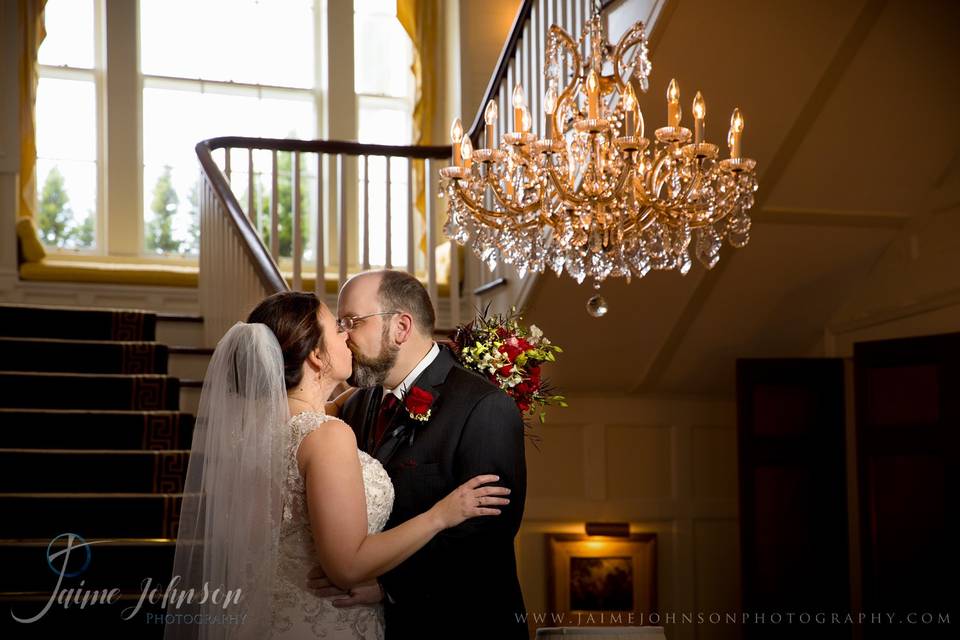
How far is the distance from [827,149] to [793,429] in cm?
197

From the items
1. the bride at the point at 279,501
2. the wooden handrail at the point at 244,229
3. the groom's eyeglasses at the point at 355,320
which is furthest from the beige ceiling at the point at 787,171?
the bride at the point at 279,501

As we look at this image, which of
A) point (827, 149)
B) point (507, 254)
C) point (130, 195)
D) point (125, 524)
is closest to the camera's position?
point (507, 254)

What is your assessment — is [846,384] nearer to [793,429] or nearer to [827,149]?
[793,429]

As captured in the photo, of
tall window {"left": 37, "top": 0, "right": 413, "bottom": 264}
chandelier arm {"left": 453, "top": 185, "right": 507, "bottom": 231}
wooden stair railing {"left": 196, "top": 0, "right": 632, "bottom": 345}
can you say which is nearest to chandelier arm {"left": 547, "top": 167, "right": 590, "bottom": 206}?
chandelier arm {"left": 453, "top": 185, "right": 507, "bottom": 231}

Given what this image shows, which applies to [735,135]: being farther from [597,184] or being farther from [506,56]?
[506,56]

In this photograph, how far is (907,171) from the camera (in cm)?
536

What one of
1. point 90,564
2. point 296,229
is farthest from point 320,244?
point 90,564

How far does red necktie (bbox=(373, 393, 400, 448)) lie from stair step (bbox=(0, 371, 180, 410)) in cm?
263

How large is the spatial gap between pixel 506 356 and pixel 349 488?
83cm

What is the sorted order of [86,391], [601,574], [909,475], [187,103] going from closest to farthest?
[86,391], [909,475], [601,574], [187,103]

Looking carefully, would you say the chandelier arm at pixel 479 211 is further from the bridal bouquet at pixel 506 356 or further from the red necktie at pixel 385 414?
the red necktie at pixel 385 414

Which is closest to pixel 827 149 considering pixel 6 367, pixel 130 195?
pixel 6 367

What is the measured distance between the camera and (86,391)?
5027mm

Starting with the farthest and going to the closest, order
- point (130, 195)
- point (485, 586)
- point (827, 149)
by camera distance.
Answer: point (130, 195)
point (827, 149)
point (485, 586)
